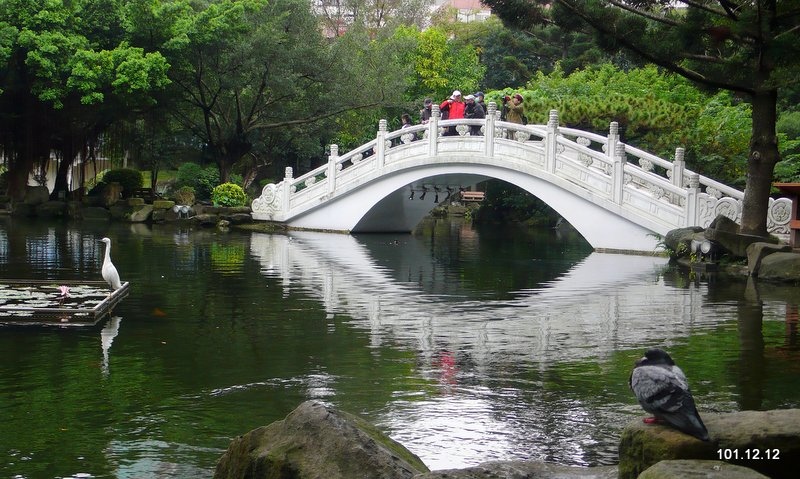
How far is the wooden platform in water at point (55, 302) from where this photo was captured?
11.4 metres

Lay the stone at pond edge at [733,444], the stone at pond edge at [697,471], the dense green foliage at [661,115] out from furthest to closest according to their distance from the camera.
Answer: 1. the dense green foliage at [661,115]
2. the stone at pond edge at [733,444]
3. the stone at pond edge at [697,471]

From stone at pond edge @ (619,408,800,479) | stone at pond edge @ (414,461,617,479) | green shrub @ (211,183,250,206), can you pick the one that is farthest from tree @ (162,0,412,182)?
stone at pond edge @ (619,408,800,479)

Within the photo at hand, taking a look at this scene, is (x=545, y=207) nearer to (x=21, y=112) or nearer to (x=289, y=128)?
(x=289, y=128)

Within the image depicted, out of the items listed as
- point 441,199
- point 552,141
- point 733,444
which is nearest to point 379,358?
point 733,444

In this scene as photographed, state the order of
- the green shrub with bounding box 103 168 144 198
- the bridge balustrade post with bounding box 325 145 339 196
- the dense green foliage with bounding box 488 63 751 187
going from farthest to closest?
the green shrub with bounding box 103 168 144 198, the bridge balustrade post with bounding box 325 145 339 196, the dense green foliage with bounding box 488 63 751 187

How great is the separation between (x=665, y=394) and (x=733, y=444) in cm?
41

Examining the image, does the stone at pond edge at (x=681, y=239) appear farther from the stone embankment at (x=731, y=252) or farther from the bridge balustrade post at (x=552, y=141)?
the bridge balustrade post at (x=552, y=141)

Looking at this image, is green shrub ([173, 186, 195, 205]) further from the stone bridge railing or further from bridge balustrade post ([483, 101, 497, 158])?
bridge balustrade post ([483, 101, 497, 158])

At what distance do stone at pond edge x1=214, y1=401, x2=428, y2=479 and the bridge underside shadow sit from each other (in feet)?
56.3

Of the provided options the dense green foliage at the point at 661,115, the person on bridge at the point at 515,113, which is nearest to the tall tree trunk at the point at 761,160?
the dense green foliage at the point at 661,115

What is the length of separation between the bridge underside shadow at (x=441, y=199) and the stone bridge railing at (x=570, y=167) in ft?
0.81

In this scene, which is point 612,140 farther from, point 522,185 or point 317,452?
point 317,452

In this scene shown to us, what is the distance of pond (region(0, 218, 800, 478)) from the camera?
7.30m

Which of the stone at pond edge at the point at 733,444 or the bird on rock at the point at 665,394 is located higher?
the bird on rock at the point at 665,394
